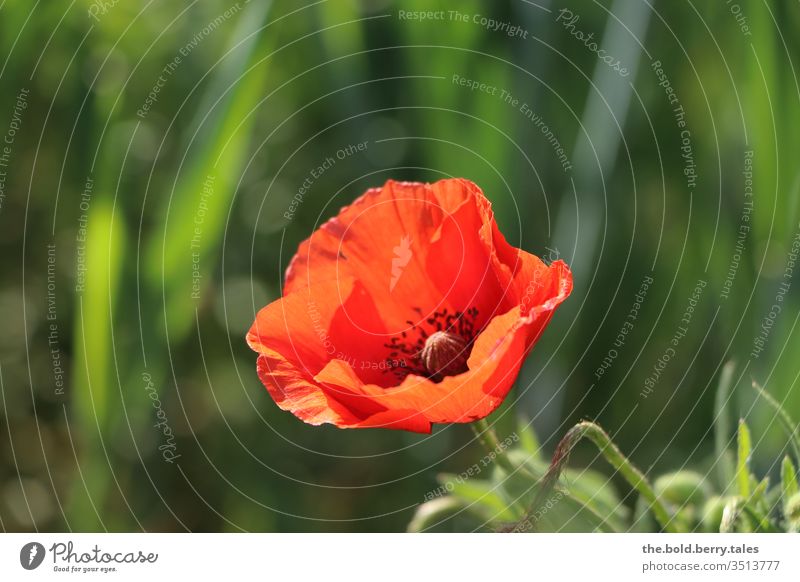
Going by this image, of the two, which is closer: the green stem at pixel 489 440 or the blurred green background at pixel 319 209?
the green stem at pixel 489 440

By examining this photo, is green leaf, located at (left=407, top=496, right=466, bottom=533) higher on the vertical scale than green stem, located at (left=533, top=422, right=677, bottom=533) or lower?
lower

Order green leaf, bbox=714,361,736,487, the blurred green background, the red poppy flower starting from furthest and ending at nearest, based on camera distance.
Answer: the blurred green background → green leaf, bbox=714,361,736,487 → the red poppy flower
